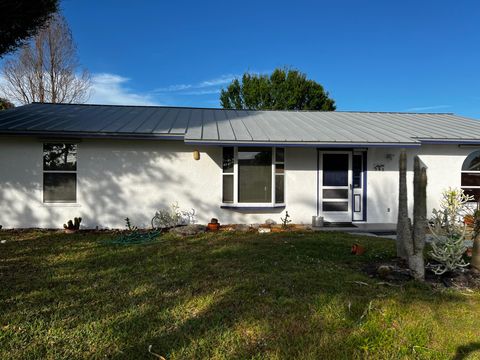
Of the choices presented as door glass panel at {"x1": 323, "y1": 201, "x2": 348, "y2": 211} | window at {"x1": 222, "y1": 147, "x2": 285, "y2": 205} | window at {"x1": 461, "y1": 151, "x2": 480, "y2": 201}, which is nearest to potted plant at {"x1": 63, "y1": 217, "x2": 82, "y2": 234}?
window at {"x1": 222, "y1": 147, "x2": 285, "y2": 205}

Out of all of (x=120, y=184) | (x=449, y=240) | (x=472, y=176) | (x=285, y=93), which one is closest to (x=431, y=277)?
(x=449, y=240)

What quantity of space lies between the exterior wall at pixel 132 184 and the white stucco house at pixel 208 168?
1.1 inches

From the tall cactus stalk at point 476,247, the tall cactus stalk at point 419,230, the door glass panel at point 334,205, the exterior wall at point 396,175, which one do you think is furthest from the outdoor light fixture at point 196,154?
the tall cactus stalk at point 476,247

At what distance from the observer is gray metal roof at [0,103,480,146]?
27.6ft

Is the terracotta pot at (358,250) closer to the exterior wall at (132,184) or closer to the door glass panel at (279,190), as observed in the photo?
the exterior wall at (132,184)

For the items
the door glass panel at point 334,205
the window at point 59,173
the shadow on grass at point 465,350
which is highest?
the window at point 59,173

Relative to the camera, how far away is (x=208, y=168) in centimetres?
916

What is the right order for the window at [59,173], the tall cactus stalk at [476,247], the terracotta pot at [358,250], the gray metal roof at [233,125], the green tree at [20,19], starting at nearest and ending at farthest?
the tall cactus stalk at [476,247]
the terracotta pot at [358,250]
the green tree at [20,19]
the gray metal roof at [233,125]
the window at [59,173]

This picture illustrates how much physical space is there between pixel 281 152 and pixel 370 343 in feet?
22.4

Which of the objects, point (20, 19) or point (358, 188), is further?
point (358, 188)

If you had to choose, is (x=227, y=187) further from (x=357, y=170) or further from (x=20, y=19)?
(x=20, y=19)

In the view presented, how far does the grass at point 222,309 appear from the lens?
297 centimetres

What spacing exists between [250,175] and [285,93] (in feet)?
69.3

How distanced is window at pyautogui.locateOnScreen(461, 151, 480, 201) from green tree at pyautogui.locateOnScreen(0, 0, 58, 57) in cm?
1317
